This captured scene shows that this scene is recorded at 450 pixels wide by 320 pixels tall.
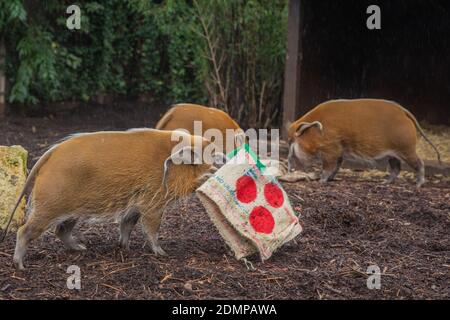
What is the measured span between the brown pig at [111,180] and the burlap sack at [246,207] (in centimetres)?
20

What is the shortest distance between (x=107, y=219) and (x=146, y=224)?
223 mm

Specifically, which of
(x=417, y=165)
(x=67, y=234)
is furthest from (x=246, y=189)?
(x=417, y=165)

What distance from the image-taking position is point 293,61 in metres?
8.89

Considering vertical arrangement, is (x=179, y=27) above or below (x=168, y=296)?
above

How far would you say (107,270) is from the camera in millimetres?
4242

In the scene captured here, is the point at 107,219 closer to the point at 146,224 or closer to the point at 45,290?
the point at 146,224

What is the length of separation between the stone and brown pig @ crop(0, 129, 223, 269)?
0.73 metres

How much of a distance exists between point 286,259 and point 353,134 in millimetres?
3015

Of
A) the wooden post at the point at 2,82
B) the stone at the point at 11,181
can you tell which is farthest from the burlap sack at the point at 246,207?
the wooden post at the point at 2,82

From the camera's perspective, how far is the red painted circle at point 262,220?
14.7ft

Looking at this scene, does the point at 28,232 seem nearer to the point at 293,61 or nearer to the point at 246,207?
the point at 246,207

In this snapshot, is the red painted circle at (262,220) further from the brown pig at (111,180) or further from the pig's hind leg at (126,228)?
the pig's hind leg at (126,228)

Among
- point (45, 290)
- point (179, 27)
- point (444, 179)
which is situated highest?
point (179, 27)
